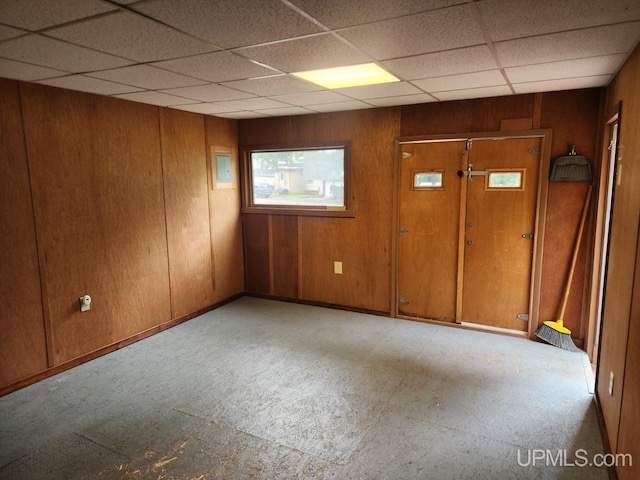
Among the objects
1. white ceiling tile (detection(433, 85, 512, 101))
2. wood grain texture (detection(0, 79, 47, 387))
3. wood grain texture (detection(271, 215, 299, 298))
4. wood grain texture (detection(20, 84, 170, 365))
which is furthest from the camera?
wood grain texture (detection(271, 215, 299, 298))

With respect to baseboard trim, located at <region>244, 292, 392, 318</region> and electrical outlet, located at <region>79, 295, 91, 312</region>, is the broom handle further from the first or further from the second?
electrical outlet, located at <region>79, 295, 91, 312</region>

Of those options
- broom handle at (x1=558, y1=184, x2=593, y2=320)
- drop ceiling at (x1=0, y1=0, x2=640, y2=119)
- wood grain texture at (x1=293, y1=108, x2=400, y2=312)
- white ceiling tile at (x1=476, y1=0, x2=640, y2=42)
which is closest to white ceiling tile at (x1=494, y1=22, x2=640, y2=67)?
drop ceiling at (x1=0, y1=0, x2=640, y2=119)

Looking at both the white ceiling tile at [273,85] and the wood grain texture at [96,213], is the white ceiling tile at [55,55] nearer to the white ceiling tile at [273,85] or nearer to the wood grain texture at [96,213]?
the wood grain texture at [96,213]

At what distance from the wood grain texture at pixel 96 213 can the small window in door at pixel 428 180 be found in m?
2.76

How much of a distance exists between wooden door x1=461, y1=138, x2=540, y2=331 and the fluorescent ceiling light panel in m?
1.48

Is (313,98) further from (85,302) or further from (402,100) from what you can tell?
(85,302)

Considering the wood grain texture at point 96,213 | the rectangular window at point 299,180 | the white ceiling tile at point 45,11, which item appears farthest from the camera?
the rectangular window at point 299,180

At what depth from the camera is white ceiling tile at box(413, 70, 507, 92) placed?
2.99 meters

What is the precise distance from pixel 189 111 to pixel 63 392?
3.01m

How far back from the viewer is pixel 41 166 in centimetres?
318

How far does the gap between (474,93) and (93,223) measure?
3674 millimetres

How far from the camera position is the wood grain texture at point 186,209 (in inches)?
171

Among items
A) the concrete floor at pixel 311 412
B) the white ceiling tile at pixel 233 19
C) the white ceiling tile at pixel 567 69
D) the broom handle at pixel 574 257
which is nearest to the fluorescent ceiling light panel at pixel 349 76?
the white ceiling tile at pixel 233 19

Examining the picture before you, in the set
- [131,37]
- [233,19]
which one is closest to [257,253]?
[131,37]
